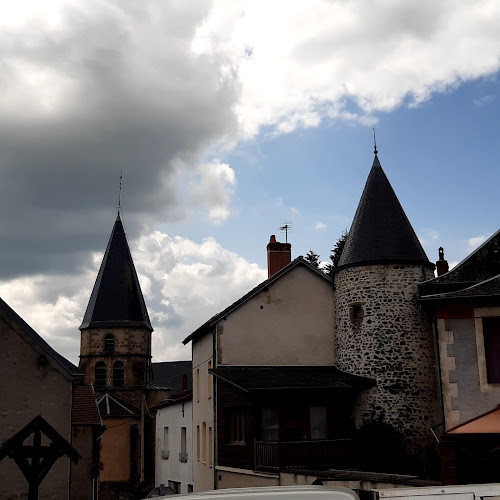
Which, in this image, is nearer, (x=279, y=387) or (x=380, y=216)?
(x=279, y=387)

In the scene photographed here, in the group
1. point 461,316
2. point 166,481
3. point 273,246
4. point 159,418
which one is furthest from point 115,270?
point 461,316

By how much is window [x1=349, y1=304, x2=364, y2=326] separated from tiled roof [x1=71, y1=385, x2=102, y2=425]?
27.9 ft

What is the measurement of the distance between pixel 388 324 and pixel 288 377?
357 centimetres

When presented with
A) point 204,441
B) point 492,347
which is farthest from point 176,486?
point 492,347

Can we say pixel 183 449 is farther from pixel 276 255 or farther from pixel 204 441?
pixel 276 255

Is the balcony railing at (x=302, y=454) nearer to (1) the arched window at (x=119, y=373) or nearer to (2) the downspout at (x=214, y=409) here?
(2) the downspout at (x=214, y=409)

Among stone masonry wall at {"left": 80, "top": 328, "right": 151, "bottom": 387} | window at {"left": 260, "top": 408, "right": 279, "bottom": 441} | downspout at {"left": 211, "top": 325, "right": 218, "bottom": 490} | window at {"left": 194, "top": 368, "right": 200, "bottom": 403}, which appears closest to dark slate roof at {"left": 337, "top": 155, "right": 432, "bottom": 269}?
downspout at {"left": 211, "top": 325, "right": 218, "bottom": 490}

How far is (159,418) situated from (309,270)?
13624 mm

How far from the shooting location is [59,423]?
16.5 meters

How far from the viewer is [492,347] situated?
1499 cm

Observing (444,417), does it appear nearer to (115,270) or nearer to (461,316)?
(461,316)

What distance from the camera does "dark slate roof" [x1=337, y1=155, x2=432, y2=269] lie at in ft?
70.1

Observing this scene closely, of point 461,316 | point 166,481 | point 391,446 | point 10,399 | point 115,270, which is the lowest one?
point 166,481

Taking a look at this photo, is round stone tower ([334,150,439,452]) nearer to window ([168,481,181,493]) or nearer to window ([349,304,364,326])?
window ([349,304,364,326])
